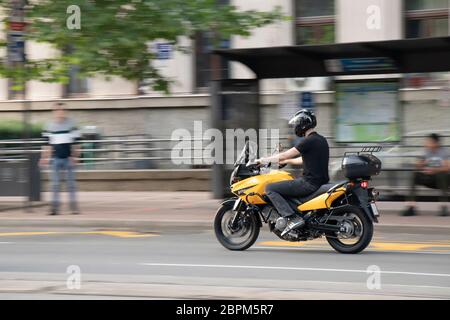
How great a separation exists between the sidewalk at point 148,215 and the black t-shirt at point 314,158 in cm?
325

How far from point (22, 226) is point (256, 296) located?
29.6 ft

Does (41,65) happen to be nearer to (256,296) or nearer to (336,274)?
(336,274)

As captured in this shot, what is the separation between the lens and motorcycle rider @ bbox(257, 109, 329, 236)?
1083 centimetres

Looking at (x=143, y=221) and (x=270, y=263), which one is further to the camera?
(x=143, y=221)

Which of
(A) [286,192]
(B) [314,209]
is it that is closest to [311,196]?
(B) [314,209]

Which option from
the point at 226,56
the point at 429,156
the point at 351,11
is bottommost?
the point at 429,156

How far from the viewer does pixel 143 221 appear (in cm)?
1479

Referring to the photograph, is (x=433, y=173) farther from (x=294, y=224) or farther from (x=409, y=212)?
(x=294, y=224)

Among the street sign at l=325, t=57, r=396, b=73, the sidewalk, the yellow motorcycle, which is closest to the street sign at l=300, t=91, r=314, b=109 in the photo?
the street sign at l=325, t=57, r=396, b=73

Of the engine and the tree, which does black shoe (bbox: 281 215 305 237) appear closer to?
the engine

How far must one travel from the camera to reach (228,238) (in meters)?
11.3

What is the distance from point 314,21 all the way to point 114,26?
8710 mm

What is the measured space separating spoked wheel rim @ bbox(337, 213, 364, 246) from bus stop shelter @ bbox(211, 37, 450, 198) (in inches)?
186
